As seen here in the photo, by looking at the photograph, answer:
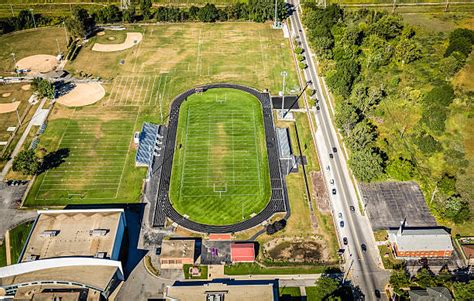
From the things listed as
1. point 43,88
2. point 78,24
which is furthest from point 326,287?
point 78,24

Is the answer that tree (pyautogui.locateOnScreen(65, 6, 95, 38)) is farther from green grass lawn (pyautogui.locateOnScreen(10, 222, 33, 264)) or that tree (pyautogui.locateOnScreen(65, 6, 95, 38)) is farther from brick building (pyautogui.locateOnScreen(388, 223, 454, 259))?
brick building (pyautogui.locateOnScreen(388, 223, 454, 259))

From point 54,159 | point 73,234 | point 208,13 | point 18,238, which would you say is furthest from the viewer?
point 208,13

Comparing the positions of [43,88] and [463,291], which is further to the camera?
[43,88]

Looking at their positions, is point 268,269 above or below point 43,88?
below

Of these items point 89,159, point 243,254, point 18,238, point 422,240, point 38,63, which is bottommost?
point 422,240

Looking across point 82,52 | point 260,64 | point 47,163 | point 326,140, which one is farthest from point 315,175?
point 82,52

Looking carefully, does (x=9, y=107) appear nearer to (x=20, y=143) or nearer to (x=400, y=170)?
(x=20, y=143)

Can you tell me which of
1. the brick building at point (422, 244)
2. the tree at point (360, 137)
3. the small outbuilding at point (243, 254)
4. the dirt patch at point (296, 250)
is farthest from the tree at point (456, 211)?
the small outbuilding at point (243, 254)
